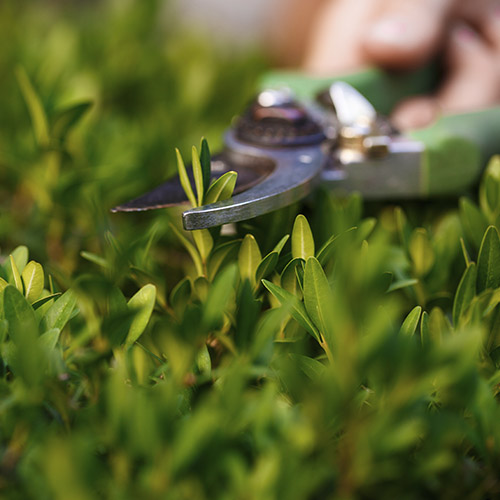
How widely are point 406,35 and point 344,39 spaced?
0.20m

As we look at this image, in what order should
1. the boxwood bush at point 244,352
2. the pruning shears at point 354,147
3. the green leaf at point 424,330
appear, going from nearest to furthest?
the boxwood bush at point 244,352
the green leaf at point 424,330
the pruning shears at point 354,147

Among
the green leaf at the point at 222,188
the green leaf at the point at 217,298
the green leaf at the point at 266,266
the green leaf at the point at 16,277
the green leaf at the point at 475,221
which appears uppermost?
the green leaf at the point at 222,188

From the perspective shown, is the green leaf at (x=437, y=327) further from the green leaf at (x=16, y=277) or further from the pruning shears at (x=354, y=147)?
the green leaf at (x=16, y=277)

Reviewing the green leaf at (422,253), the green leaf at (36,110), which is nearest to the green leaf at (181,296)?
the green leaf at (422,253)

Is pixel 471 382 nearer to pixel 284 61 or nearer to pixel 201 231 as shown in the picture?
pixel 201 231

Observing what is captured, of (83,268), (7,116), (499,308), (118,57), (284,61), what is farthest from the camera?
(284,61)

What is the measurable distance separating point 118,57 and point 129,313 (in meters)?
0.91

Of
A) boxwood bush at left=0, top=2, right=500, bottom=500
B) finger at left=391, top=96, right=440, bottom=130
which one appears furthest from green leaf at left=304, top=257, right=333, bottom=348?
finger at left=391, top=96, right=440, bottom=130

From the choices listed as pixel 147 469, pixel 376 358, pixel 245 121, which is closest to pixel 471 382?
pixel 376 358

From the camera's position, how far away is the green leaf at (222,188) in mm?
467

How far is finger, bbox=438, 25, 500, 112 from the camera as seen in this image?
3.03 ft

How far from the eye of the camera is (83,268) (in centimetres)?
66

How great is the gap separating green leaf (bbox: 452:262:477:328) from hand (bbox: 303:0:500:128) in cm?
42

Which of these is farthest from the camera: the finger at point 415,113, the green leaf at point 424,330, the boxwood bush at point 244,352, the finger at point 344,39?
the finger at point 344,39
